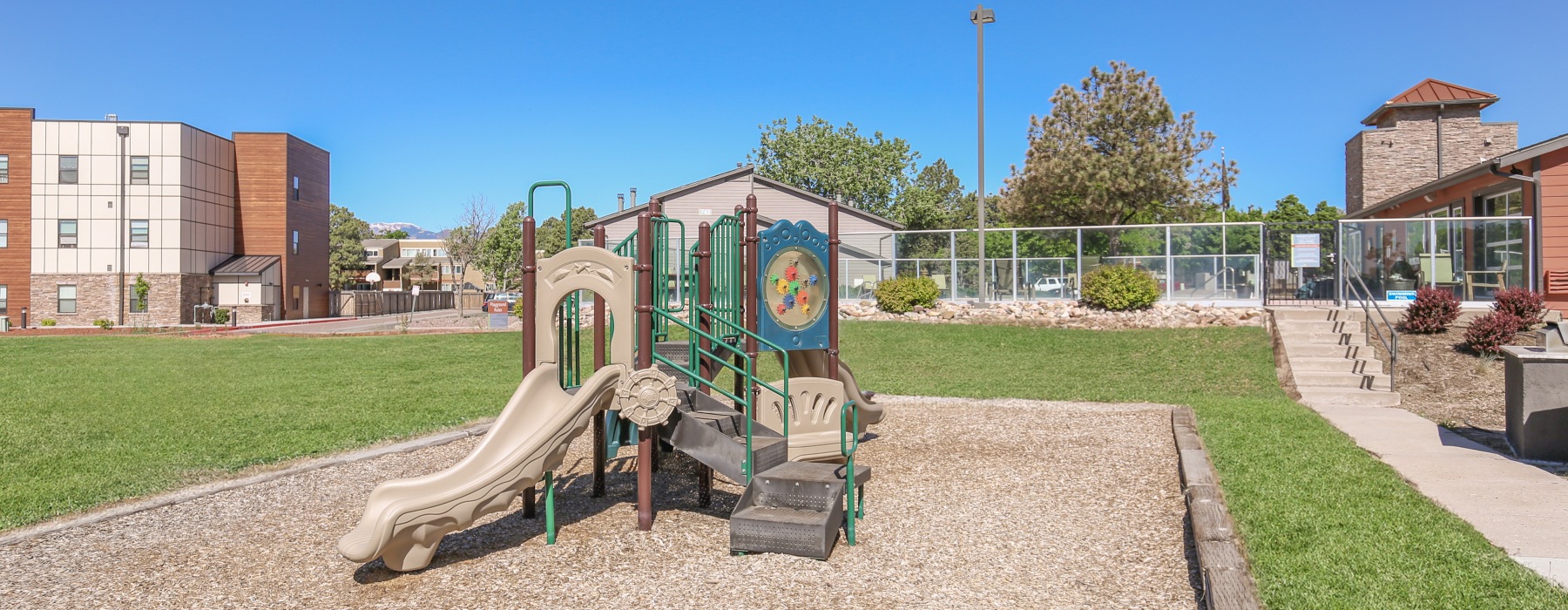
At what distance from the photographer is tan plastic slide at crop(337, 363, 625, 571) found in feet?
16.9

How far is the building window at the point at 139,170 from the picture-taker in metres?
39.4

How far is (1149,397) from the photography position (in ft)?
44.4

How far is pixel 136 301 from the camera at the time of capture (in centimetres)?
3941

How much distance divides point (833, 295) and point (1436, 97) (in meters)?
40.3

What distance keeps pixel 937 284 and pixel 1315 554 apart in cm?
1894

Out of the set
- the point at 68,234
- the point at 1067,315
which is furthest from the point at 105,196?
the point at 1067,315

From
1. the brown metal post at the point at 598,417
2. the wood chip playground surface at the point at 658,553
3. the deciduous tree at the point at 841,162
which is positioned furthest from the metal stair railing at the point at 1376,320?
the deciduous tree at the point at 841,162

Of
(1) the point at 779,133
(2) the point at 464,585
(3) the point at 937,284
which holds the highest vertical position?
(1) the point at 779,133

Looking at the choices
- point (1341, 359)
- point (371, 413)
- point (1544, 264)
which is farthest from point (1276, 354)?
point (371, 413)

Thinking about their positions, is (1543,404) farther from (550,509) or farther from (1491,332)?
(550,509)

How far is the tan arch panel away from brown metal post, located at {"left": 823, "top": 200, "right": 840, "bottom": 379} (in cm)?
221

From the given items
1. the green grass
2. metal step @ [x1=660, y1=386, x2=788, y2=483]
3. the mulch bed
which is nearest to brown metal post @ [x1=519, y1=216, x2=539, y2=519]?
metal step @ [x1=660, y1=386, x2=788, y2=483]

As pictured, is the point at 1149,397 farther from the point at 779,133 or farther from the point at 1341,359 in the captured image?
the point at 779,133

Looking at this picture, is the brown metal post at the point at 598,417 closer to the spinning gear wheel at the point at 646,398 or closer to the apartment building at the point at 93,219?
the spinning gear wheel at the point at 646,398
